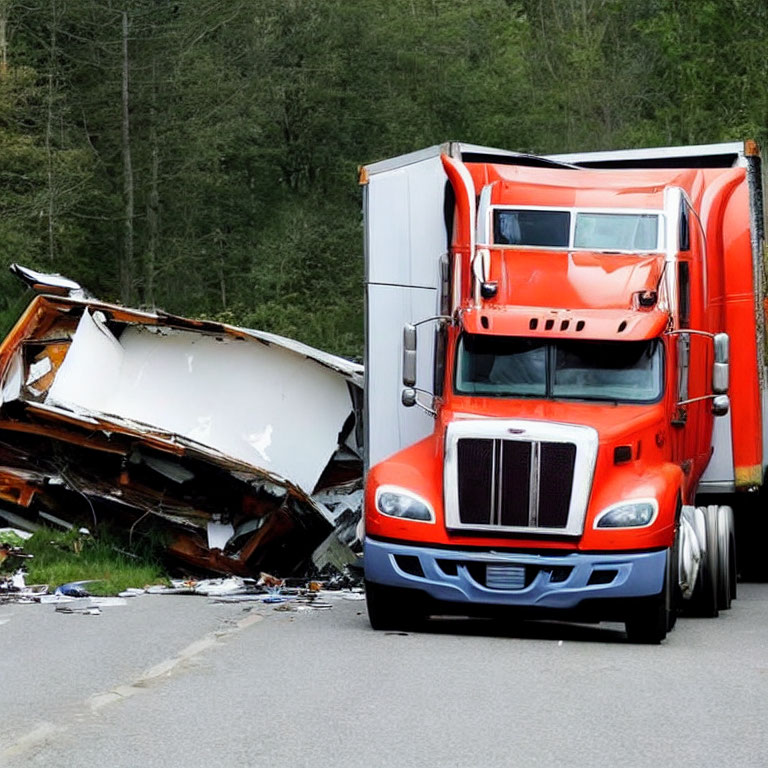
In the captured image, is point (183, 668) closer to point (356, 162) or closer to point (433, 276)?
point (433, 276)

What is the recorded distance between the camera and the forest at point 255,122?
48125 millimetres

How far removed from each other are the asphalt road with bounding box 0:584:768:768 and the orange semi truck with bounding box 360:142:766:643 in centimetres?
59

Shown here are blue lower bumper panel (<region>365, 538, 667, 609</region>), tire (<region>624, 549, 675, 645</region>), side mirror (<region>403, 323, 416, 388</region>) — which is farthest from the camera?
side mirror (<region>403, 323, 416, 388</region>)

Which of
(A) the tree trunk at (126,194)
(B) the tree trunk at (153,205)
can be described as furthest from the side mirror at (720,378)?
(B) the tree trunk at (153,205)

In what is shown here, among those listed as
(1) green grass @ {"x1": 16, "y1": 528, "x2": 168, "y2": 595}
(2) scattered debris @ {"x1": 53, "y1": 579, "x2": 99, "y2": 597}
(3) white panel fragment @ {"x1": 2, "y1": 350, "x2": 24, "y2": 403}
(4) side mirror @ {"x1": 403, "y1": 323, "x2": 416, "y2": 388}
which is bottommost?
(1) green grass @ {"x1": 16, "y1": 528, "x2": 168, "y2": 595}

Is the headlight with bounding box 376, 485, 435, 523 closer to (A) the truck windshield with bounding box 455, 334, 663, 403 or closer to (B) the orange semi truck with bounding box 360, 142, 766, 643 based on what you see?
(B) the orange semi truck with bounding box 360, 142, 766, 643

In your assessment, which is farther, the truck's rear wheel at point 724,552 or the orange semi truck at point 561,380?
the truck's rear wheel at point 724,552

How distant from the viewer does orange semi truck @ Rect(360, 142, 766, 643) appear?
13.0 metres

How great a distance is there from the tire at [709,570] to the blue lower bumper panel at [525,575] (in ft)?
8.02

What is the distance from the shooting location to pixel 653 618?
13.1 m

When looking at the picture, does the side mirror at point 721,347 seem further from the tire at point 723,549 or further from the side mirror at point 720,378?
the tire at point 723,549

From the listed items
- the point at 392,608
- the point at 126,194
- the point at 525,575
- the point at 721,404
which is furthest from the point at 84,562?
the point at 126,194

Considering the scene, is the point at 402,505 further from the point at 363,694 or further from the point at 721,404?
the point at 363,694

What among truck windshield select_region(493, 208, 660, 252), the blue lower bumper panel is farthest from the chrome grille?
truck windshield select_region(493, 208, 660, 252)
